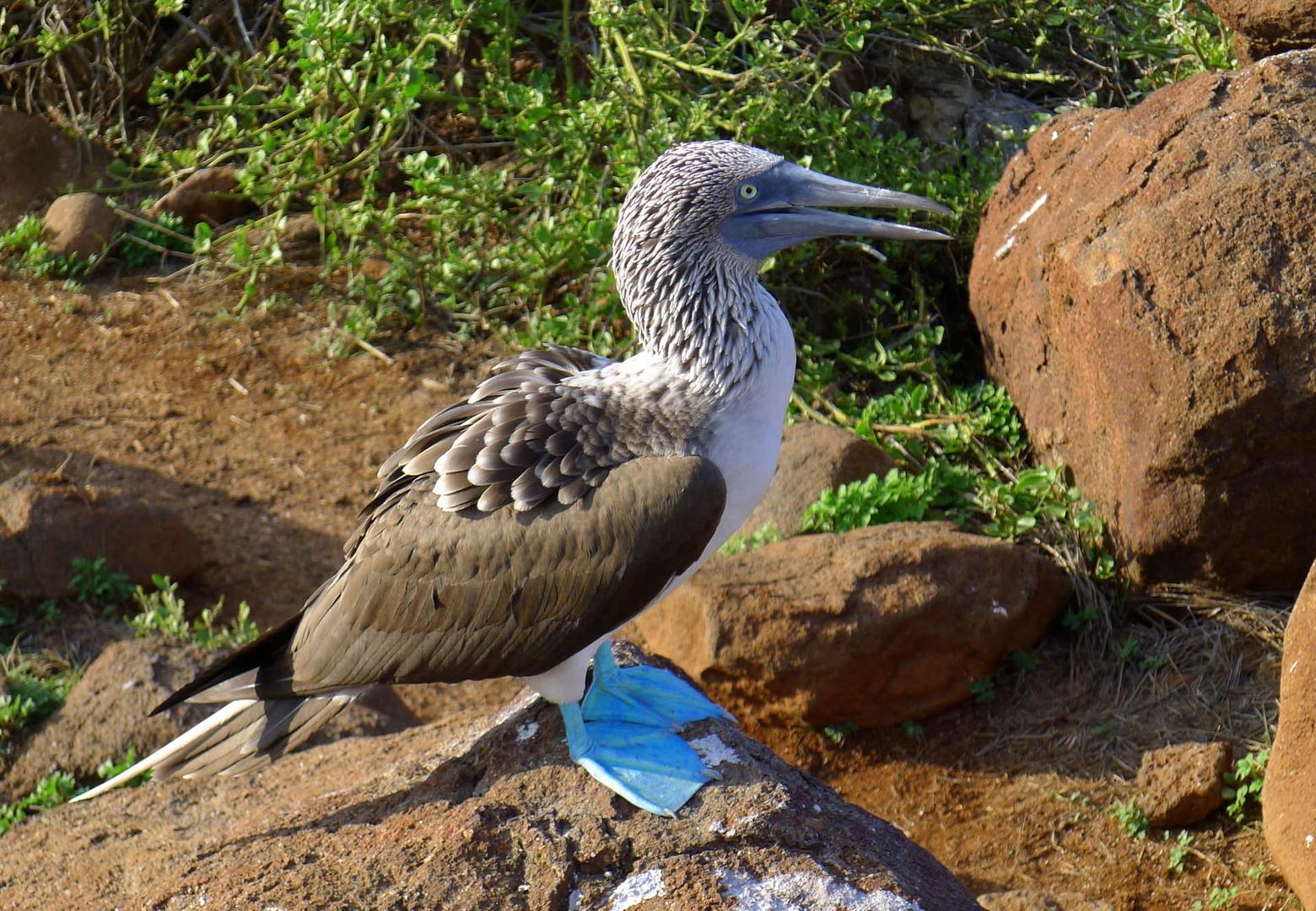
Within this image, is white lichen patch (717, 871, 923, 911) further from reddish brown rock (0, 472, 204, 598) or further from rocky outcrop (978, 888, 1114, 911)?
reddish brown rock (0, 472, 204, 598)

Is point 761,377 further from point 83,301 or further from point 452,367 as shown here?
point 83,301

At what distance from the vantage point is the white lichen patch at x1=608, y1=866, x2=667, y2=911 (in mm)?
3291

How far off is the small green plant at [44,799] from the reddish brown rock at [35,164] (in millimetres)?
4567

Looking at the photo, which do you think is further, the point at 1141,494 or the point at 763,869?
the point at 1141,494

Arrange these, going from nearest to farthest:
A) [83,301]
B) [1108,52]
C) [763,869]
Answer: [763,869] < [1108,52] < [83,301]

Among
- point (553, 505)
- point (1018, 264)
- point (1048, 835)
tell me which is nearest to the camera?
point (553, 505)

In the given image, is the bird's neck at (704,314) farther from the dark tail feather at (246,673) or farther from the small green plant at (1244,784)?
the small green plant at (1244,784)

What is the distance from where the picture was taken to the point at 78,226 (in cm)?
837

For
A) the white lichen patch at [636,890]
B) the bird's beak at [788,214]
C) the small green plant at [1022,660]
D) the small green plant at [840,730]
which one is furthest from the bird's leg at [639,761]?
the small green plant at [1022,660]

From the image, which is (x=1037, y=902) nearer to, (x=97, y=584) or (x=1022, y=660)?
(x=1022, y=660)

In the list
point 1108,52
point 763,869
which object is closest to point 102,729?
point 763,869

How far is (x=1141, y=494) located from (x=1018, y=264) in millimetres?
1172

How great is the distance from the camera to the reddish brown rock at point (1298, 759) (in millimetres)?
3963

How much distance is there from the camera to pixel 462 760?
3865 millimetres
